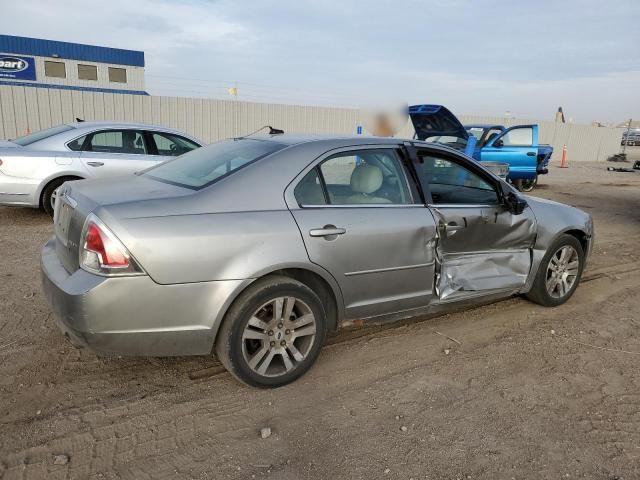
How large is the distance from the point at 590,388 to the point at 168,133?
6827 millimetres

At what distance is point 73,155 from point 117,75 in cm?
2198

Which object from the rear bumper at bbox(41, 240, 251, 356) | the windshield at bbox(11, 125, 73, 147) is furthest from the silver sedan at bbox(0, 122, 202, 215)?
the rear bumper at bbox(41, 240, 251, 356)

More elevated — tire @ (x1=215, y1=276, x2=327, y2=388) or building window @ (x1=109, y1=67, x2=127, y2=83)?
building window @ (x1=109, y1=67, x2=127, y2=83)

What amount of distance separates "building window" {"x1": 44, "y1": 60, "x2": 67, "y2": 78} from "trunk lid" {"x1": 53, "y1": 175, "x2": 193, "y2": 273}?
26.2 meters

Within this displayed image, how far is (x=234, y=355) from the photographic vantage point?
2941 mm

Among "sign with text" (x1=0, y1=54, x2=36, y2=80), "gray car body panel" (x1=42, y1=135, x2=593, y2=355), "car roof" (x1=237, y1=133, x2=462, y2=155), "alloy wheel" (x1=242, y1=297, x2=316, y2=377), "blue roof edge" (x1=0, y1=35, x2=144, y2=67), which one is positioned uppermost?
"blue roof edge" (x1=0, y1=35, x2=144, y2=67)

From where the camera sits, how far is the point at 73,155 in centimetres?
712

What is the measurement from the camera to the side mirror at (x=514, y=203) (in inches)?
163

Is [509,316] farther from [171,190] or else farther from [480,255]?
[171,190]

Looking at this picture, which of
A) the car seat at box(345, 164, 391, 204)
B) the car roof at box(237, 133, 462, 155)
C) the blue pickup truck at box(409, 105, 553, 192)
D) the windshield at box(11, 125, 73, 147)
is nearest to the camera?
the car roof at box(237, 133, 462, 155)

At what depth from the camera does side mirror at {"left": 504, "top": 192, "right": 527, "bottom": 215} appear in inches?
163

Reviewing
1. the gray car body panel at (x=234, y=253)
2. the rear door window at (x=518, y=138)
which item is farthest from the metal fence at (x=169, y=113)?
the gray car body panel at (x=234, y=253)

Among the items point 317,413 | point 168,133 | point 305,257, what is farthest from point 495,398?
point 168,133

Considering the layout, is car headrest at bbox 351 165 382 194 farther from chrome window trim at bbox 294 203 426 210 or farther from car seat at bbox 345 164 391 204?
chrome window trim at bbox 294 203 426 210
